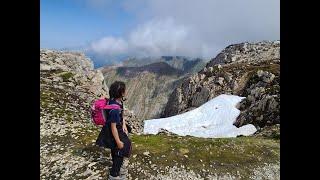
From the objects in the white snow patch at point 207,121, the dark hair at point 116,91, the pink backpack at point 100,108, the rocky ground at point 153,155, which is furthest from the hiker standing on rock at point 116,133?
the white snow patch at point 207,121

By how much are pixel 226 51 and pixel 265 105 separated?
150 metres

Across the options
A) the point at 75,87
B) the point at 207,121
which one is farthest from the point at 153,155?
the point at 207,121

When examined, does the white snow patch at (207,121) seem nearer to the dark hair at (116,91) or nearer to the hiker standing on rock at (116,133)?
the hiker standing on rock at (116,133)

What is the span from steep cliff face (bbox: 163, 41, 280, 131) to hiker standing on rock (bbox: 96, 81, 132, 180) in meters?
32.8

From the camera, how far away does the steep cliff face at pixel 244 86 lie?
50.2 metres

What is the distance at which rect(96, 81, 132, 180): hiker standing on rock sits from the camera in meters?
13.2

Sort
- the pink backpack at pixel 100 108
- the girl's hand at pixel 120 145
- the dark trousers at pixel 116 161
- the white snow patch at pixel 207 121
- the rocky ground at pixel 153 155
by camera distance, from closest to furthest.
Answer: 1. the pink backpack at pixel 100 108
2. the girl's hand at pixel 120 145
3. the dark trousers at pixel 116 161
4. the rocky ground at pixel 153 155
5. the white snow patch at pixel 207 121

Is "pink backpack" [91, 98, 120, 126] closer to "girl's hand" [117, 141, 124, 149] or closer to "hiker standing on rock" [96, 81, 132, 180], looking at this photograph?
"hiker standing on rock" [96, 81, 132, 180]

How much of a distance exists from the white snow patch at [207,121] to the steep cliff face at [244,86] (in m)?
2.06

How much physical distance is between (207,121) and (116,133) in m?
49.0

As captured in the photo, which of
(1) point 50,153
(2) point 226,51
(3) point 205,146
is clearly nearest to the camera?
(1) point 50,153
